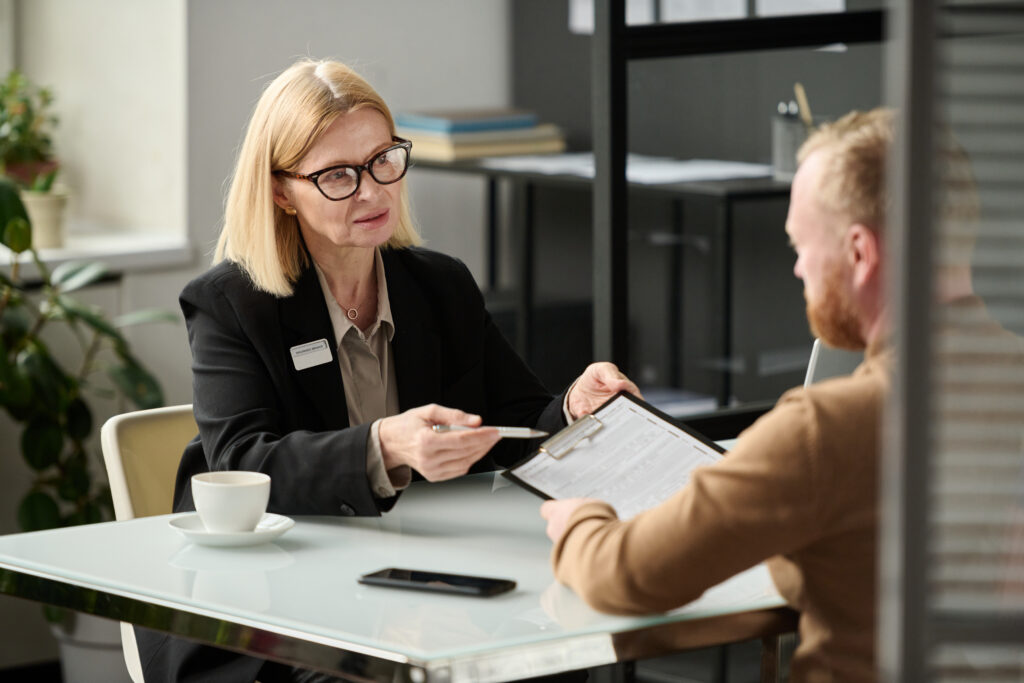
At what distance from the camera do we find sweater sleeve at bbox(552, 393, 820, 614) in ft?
3.99

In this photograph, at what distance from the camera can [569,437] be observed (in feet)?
5.82

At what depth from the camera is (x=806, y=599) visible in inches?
52.3

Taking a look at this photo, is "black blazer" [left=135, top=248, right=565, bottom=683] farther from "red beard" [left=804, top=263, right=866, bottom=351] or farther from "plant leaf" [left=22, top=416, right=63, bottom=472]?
"plant leaf" [left=22, top=416, right=63, bottom=472]

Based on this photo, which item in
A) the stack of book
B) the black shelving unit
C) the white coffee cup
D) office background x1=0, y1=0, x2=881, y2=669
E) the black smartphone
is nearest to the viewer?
the black smartphone

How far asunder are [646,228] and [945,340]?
3159 mm

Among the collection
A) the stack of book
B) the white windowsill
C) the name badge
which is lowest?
the name badge

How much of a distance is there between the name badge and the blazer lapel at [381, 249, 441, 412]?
14 cm

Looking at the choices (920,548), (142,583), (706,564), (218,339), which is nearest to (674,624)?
(706,564)

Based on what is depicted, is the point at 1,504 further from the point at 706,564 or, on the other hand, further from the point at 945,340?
the point at 945,340

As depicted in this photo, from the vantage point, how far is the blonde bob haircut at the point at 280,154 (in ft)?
6.57

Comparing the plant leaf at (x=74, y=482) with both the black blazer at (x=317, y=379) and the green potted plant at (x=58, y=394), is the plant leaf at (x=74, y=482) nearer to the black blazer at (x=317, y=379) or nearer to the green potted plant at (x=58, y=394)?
the green potted plant at (x=58, y=394)

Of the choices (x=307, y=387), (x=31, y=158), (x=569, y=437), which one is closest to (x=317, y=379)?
(x=307, y=387)

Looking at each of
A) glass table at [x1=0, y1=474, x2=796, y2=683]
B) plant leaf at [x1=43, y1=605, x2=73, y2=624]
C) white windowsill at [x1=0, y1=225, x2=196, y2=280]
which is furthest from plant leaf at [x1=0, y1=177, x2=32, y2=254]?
glass table at [x1=0, y1=474, x2=796, y2=683]

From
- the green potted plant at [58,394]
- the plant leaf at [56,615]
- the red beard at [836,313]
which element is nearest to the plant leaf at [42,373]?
the green potted plant at [58,394]
